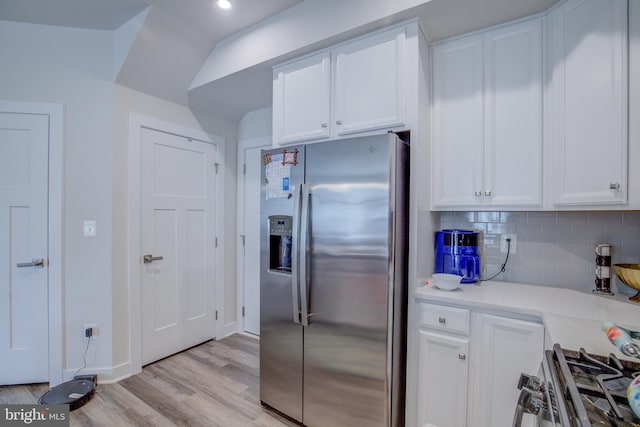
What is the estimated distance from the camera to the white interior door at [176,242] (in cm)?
267

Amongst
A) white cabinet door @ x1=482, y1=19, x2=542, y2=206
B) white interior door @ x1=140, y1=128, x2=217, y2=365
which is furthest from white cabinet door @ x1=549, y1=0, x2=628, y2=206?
white interior door @ x1=140, y1=128, x2=217, y2=365

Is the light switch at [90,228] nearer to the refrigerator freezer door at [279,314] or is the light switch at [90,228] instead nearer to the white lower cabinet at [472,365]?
the refrigerator freezer door at [279,314]

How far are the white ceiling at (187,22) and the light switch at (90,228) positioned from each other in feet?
3.87

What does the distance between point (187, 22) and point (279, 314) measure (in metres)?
2.28

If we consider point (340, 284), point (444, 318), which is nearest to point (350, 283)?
point (340, 284)

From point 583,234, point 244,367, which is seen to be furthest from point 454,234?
point 244,367

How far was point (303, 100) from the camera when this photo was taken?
2051mm

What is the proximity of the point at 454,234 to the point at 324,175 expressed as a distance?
0.94 meters

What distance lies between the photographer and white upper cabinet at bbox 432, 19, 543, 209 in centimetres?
170

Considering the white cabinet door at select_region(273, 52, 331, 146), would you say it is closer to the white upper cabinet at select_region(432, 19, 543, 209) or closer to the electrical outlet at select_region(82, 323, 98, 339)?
the white upper cabinet at select_region(432, 19, 543, 209)

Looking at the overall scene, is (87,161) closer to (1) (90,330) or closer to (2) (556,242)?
(1) (90,330)

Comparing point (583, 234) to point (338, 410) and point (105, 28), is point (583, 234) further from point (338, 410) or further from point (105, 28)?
point (105, 28)

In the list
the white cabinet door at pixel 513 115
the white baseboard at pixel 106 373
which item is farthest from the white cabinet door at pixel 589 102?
the white baseboard at pixel 106 373

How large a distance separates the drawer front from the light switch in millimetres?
2546
